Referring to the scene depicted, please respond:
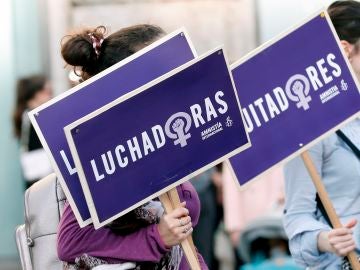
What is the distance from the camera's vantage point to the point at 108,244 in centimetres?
311

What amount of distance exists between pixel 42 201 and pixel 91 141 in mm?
469

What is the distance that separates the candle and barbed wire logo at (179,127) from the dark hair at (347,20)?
33.4 inches

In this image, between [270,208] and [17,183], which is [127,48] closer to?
[270,208]

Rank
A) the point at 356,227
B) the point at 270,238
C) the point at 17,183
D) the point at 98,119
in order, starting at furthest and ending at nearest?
1. the point at 17,183
2. the point at 270,238
3. the point at 356,227
4. the point at 98,119

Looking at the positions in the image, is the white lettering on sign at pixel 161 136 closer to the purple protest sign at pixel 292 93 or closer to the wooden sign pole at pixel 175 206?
the wooden sign pole at pixel 175 206

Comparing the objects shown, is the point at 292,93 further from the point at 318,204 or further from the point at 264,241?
the point at 264,241

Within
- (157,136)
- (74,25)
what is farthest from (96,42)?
(74,25)

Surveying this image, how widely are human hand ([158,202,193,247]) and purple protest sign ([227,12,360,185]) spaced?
435 mm

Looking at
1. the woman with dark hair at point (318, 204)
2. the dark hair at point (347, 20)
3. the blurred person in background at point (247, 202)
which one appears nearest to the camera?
the woman with dark hair at point (318, 204)

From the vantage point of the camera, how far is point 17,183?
27.4ft

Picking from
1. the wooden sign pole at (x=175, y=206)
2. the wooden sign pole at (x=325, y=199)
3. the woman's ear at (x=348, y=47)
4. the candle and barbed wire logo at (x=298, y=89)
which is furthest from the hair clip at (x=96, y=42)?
the woman's ear at (x=348, y=47)

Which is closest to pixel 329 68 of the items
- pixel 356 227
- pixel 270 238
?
pixel 356 227

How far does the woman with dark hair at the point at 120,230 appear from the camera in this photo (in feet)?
10.1

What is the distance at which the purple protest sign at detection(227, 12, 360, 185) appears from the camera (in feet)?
11.3
